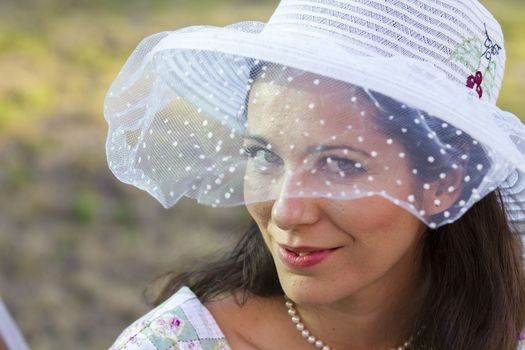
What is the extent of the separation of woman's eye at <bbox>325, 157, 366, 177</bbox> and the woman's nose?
66 mm

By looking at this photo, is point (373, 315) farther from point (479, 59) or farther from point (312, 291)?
point (479, 59)

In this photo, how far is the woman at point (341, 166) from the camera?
1.87 meters

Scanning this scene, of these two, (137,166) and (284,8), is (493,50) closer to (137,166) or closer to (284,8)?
(284,8)

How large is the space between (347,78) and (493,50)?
44 cm

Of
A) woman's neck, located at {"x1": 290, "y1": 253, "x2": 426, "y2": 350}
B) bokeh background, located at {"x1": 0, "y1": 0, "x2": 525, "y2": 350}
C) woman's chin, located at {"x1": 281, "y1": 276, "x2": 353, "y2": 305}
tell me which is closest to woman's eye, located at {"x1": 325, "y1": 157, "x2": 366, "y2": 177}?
woman's chin, located at {"x1": 281, "y1": 276, "x2": 353, "y2": 305}

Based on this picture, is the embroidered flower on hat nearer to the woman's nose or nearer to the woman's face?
the woman's face

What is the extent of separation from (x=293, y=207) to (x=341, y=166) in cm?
11

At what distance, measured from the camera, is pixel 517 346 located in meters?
2.42

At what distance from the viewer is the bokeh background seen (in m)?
4.50

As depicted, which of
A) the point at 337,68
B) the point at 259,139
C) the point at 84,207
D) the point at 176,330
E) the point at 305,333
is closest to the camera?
the point at 337,68

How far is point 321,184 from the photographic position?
1871 mm

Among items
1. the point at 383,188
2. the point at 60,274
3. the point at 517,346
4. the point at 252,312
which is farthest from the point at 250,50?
the point at 60,274

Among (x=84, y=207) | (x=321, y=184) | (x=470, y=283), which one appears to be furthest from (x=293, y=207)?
(x=84, y=207)

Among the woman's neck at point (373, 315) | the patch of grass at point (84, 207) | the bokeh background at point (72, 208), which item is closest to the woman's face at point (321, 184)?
the woman's neck at point (373, 315)
